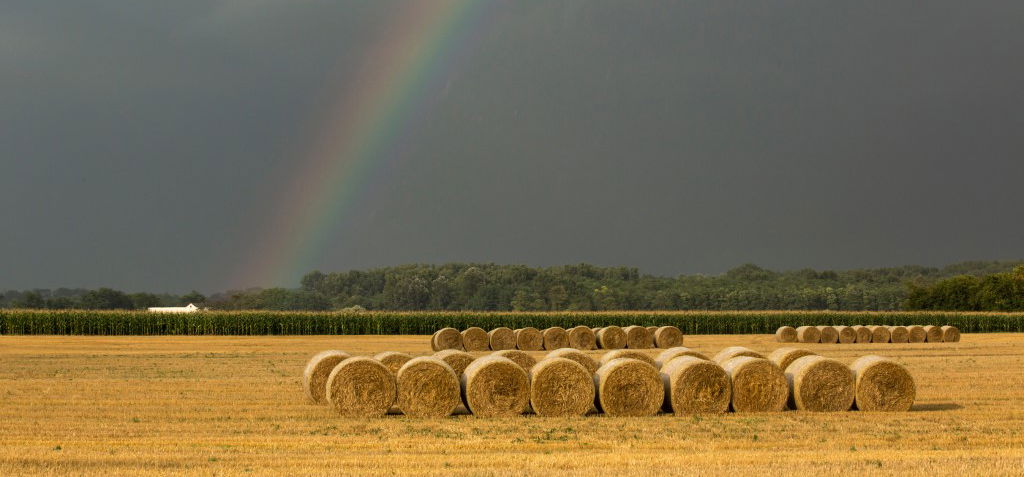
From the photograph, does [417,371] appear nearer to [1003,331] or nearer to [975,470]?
[975,470]

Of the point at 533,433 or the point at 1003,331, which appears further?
the point at 1003,331

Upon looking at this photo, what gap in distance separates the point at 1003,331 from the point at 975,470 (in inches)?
2458

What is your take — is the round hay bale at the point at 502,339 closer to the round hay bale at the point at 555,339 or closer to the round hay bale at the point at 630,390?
the round hay bale at the point at 555,339

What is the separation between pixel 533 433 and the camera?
14.7 m

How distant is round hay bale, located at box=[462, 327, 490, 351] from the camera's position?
43.0 meters

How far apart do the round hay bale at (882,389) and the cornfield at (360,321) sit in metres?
40.9

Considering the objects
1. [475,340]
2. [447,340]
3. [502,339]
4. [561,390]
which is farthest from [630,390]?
[502,339]

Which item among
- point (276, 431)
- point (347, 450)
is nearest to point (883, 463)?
point (347, 450)

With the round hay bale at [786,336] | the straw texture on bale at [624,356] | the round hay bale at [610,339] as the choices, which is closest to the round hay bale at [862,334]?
the round hay bale at [786,336]

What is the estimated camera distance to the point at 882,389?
17.7 meters

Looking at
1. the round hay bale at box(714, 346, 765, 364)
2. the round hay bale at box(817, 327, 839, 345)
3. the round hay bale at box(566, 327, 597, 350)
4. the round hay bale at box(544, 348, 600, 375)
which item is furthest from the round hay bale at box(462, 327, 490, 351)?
the round hay bale at box(714, 346, 765, 364)

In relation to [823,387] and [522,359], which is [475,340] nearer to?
[522,359]

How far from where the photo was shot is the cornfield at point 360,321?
5628 centimetres

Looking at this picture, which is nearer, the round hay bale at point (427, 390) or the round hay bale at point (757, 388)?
the round hay bale at point (427, 390)
